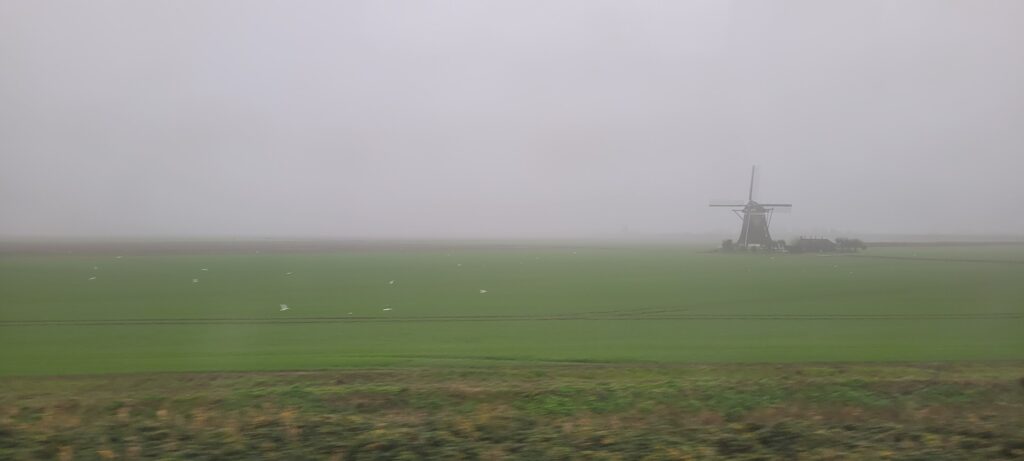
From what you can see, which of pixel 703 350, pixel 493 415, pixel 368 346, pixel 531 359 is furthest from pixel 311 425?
pixel 703 350

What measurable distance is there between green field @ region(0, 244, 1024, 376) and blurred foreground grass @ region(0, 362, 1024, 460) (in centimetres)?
132

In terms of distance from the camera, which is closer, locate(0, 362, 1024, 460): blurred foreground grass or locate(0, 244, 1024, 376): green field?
locate(0, 362, 1024, 460): blurred foreground grass

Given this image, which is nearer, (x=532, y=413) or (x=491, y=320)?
(x=532, y=413)

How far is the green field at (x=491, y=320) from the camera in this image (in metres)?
14.9

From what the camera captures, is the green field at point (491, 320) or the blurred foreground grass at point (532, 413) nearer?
the blurred foreground grass at point (532, 413)

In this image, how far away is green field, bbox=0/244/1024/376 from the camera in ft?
48.9

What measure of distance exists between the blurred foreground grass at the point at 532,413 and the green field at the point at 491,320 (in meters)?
1.32

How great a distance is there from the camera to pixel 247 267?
49.4 metres

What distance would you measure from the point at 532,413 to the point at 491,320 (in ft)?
38.7

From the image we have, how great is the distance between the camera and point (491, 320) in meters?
21.6

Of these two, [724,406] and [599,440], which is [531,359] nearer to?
[724,406]

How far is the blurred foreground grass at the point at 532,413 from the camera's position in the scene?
278 inches

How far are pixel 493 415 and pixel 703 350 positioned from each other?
793cm

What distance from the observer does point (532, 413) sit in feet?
32.3
